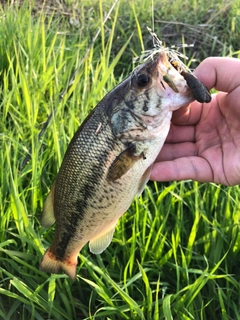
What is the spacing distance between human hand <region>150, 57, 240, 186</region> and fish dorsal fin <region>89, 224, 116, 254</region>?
320 millimetres

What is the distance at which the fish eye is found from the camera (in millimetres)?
1511

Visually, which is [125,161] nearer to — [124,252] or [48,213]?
[48,213]

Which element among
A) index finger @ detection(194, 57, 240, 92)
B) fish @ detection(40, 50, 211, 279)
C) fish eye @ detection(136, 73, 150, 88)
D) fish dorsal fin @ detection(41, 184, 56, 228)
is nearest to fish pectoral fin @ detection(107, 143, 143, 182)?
fish @ detection(40, 50, 211, 279)

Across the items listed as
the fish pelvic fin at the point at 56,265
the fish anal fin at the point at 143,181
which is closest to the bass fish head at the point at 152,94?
the fish anal fin at the point at 143,181

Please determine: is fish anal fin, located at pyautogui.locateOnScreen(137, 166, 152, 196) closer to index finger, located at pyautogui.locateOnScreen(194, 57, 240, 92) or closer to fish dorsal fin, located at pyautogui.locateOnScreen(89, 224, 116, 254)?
fish dorsal fin, located at pyautogui.locateOnScreen(89, 224, 116, 254)

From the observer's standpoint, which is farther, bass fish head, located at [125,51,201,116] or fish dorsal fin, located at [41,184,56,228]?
fish dorsal fin, located at [41,184,56,228]

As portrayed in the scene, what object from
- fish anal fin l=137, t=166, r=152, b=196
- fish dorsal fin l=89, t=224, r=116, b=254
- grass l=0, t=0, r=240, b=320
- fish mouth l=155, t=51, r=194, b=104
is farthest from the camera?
grass l=0, t=0, r=240, b=320

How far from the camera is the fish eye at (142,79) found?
1.51 meters

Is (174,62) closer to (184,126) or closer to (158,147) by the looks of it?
(158,147)

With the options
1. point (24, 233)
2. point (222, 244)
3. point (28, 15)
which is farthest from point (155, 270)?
point (28, 15)

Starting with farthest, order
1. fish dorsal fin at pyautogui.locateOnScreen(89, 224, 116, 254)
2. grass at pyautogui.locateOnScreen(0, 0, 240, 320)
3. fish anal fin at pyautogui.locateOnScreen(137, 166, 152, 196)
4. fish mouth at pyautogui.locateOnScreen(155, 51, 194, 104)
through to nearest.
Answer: grass at pyautogui.locateOnScreen(0, 0, 240, 320)
fish dorsal fin at pyautogui.locateOnScreen(89, 224, 116, 254)
fish anal fin at pyautogui.locateOnScreen(137, 166, 152, 196)
fish mouth at pyautogui.locateOnScreen(155, 51, 194, 104)

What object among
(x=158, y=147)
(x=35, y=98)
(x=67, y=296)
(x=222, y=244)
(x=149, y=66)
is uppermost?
(x=149, y=66)

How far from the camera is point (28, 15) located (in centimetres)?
378

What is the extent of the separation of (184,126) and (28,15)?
2354 millimetres
